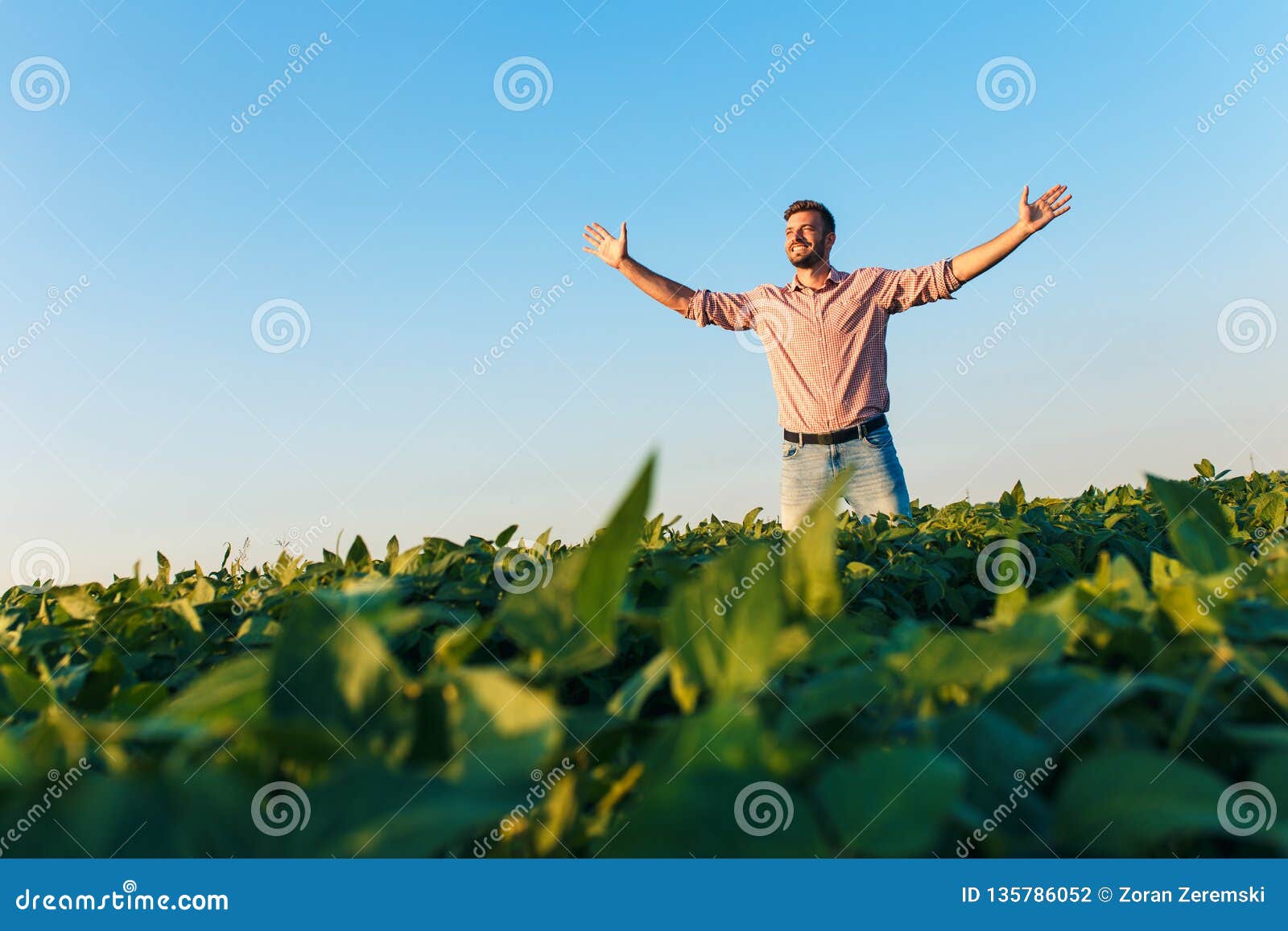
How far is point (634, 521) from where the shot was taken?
908 millimetres

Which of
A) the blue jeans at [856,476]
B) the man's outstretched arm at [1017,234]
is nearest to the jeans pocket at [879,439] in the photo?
the blue jeans at [856,476]

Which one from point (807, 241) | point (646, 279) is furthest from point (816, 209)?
point (646, 279)

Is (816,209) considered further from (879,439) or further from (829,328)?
(879,439)

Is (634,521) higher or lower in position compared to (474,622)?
higher

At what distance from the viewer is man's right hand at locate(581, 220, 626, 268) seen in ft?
27.5

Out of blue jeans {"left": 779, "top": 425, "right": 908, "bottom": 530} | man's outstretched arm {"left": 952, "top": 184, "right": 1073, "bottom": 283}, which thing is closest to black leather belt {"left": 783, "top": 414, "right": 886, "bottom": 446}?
blue jeans {"left": 779, "top": 425, "right": 908, "bottom": 530}

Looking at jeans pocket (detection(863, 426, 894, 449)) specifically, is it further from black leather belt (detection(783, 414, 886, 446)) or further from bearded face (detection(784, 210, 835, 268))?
bearded face (detection(784, 210, 835, 268))

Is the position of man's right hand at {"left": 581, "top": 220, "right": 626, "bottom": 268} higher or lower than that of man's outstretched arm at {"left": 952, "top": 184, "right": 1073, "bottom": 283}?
lower

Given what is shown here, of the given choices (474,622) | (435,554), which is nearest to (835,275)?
(435,554)

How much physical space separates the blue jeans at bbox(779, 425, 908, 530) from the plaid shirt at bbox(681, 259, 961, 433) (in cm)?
22

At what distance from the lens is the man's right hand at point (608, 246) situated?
839 centimetres

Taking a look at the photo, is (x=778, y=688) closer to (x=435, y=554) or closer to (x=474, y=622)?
(x=474, y=622)
